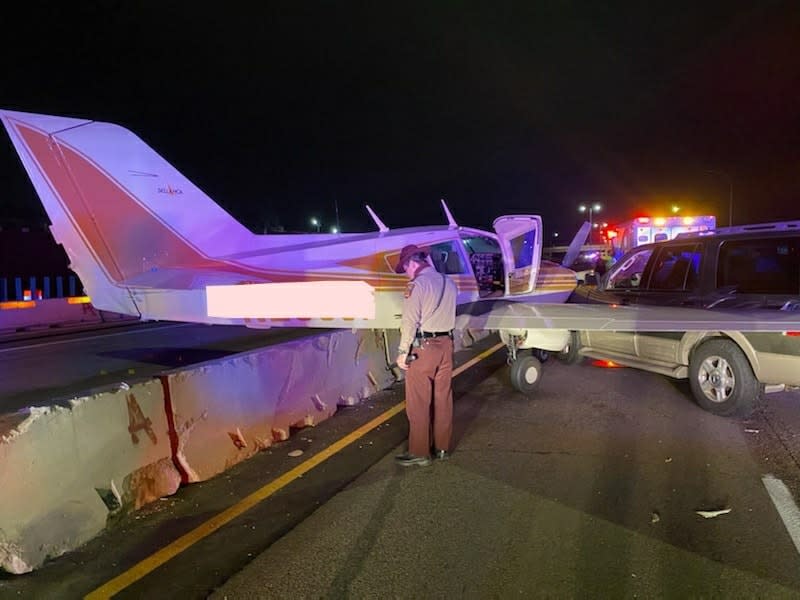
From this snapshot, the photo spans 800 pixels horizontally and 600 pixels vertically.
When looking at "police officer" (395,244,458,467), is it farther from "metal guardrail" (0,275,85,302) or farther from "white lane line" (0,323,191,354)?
"metal guardrail" (0,275,85,302)

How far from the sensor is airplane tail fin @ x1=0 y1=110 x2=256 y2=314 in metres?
7.40

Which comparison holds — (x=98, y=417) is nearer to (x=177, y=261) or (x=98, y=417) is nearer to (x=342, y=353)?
(x=342, y=353)

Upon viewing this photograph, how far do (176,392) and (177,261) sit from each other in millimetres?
3873

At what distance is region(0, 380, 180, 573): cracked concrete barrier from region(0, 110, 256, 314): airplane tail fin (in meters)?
3.91

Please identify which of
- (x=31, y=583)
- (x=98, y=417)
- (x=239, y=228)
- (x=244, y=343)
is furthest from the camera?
(x=244, y=343)

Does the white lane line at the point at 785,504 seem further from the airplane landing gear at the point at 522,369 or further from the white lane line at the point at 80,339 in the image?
the white lane line at the point at 80,339

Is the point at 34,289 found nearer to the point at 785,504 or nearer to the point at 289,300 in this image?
the point at 289,300

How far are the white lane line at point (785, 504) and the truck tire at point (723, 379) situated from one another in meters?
1.65

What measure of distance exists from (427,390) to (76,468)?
2.69 meters

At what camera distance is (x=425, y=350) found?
509 cm

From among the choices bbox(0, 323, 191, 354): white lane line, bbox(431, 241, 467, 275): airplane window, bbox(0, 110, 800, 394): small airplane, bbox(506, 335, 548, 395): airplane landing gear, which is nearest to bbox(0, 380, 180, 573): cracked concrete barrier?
→ bbox(0, 110, 800, 394): small airplane

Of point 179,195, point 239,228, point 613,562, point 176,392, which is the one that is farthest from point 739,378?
point 179,195

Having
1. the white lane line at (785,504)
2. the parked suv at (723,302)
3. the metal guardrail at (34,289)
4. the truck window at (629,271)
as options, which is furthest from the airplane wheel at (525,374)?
the metal guardrail at (34,289)

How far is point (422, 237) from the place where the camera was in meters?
8.95
